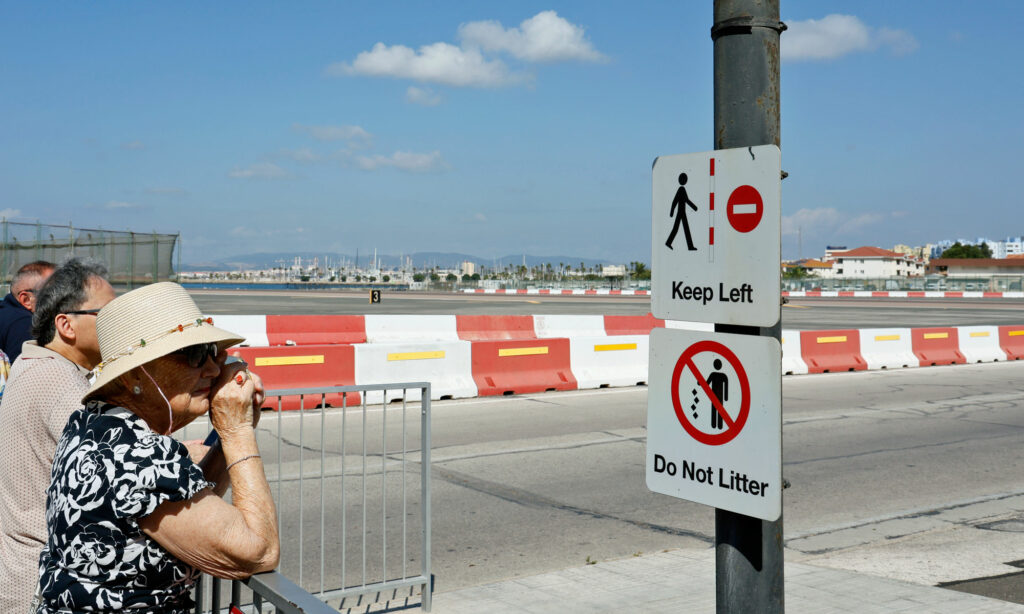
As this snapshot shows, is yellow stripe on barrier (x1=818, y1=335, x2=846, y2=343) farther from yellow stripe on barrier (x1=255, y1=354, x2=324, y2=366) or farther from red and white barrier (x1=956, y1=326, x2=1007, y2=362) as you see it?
yellow stripe on barrier (x1=255, y1=354, x2=324, y2=366)

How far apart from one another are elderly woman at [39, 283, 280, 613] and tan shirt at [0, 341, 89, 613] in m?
0.76

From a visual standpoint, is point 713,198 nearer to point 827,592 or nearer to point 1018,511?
point 827,592

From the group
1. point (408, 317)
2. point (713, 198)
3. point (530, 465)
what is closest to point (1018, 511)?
point (530, 465)

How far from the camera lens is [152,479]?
2.31 meters

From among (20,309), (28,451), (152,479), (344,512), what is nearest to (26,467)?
(28,451)

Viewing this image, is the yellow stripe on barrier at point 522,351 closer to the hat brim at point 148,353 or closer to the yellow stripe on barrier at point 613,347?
the yellow stripe on barrier at point 613,347

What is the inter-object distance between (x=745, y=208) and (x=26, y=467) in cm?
258

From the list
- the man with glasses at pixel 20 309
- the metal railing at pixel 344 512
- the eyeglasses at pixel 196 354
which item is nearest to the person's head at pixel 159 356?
the eyeglasses at pixel 196 354

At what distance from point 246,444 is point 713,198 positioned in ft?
5.16

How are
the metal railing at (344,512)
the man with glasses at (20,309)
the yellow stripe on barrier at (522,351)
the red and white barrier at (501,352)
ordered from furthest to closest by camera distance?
the yellow stripe on barrier at (522,351) < the red and white barrier at (501,352) < the man with glasses at (20,309) < the metal railing at (344,512)

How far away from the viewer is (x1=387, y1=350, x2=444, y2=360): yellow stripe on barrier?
1360cm

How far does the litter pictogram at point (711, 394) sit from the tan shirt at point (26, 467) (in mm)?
2142

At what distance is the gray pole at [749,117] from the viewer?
113 inches

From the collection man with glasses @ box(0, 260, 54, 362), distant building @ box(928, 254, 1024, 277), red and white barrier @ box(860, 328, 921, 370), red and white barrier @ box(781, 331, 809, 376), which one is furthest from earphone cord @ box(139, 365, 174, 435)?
distant building @ box(928, 254, 1024, 277)
